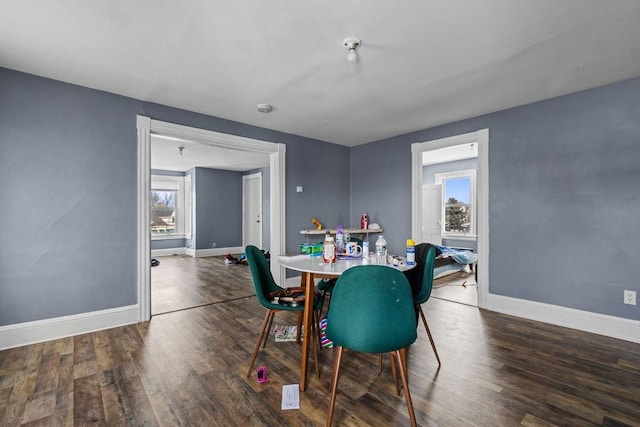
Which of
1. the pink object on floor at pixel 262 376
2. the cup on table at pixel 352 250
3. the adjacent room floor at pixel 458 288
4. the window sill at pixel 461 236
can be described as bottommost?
the adjacent room floor at pixel 458 288

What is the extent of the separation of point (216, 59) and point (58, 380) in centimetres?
268

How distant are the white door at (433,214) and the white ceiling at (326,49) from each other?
3713 millimetres

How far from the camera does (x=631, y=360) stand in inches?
91.2

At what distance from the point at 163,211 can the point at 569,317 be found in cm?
896

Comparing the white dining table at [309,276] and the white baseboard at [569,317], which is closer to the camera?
the white dining table at [309,276]

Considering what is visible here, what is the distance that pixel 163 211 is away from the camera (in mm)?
8312

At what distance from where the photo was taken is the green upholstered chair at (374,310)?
1.43 metres

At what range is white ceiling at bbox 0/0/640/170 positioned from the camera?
1.82 meters

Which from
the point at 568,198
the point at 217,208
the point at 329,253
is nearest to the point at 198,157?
the point at 217,208

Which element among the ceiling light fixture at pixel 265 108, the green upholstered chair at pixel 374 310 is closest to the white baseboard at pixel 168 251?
the ceiling light fixture at pixel 265 108

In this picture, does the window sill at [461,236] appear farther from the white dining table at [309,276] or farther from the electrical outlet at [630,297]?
the white dining table at [309,276]

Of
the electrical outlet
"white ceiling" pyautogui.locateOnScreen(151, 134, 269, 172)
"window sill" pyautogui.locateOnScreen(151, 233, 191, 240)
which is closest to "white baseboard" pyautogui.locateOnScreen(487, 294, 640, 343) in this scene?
the electrical outlet

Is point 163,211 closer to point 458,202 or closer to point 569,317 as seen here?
point 458,202

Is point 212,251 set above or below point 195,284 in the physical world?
above
